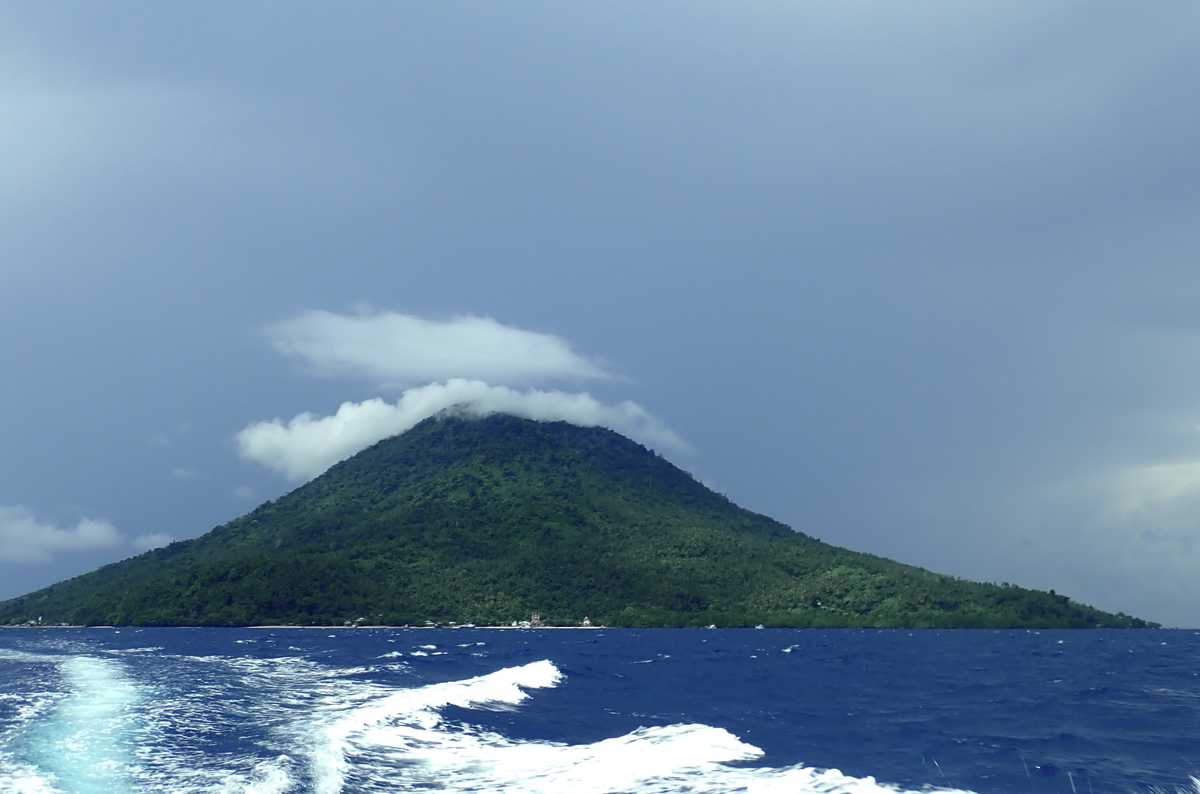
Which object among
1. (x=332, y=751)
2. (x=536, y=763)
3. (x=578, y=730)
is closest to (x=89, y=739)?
(x=332, y=751)

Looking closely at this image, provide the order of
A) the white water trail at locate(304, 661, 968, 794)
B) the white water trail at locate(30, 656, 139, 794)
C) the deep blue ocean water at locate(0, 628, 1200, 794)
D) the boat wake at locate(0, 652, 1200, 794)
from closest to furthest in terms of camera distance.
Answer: the boat wake at locate(0, 652, 1200, 794) → the white water trail at locate(30, 656, 139, 794) → the white water trail at locate(304, 661, 968, 794) → the deep blue ocean water at locate(0, 628, 1200, 794)

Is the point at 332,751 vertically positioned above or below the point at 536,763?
above

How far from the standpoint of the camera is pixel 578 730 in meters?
45.9

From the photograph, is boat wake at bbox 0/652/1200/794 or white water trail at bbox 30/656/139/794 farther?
white water trail at bbox 30/656/139/794

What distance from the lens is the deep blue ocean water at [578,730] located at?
33219mm

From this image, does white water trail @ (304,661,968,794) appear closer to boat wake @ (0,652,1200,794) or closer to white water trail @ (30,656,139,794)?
boat wake @ (0,652,1200,794)

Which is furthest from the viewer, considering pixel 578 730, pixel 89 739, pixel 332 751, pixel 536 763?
pixel 578 730

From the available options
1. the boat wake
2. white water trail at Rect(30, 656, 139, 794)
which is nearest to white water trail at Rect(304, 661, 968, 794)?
the boat wake

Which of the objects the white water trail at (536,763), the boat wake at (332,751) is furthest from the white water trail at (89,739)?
the white water trail at (536,763)

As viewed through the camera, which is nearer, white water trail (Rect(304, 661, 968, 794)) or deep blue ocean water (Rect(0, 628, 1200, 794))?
white water trail (Rect(304, 661, 968, 794))

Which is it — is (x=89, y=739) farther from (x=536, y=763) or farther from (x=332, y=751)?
(x=536, y=763)

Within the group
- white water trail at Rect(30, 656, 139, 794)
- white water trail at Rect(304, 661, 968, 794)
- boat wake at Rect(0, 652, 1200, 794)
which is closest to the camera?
boat wake at Rect(0, 652, 1200, 794)

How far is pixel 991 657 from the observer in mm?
115250

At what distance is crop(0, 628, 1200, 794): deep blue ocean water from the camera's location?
33.2 meters
